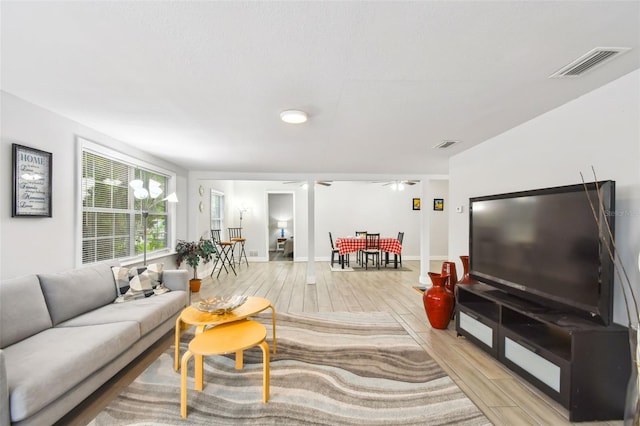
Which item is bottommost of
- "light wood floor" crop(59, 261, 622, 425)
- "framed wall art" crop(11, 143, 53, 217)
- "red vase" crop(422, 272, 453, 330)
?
"light wood floor" crop(59, 261, 622, 425)

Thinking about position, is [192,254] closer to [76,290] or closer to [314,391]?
[76,290]

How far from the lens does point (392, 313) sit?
391 centimetres

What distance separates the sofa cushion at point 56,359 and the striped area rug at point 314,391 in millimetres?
358

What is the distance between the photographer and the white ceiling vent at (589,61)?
1611 mm

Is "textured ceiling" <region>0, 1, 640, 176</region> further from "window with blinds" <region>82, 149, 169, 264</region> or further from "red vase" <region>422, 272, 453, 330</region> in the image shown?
"red vase" <region>422, 272, 453, 330</region>

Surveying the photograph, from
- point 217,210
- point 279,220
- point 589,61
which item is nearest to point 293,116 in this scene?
point 589,61

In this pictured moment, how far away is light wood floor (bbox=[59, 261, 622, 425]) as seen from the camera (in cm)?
193

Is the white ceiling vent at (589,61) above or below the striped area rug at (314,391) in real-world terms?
above

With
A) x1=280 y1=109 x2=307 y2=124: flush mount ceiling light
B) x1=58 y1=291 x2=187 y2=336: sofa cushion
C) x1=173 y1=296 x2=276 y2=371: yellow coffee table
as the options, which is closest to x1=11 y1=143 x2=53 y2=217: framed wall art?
x1=58 y1=291 x2=187 y2=336: sofa cushion

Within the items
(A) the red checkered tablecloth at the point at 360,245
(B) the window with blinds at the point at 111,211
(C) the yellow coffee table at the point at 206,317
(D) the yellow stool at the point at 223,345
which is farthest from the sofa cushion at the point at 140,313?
(A) the red checkered tablecloth at the point at 360,245

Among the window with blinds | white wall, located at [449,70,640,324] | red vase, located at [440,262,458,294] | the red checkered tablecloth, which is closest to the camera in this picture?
white wall, located at [449,70,640,324]

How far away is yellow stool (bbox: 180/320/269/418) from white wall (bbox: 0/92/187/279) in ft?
5.52

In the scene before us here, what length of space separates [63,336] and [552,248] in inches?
144

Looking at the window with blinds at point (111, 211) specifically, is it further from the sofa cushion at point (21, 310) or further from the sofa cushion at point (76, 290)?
the sofa cushion at point (21, 310)
